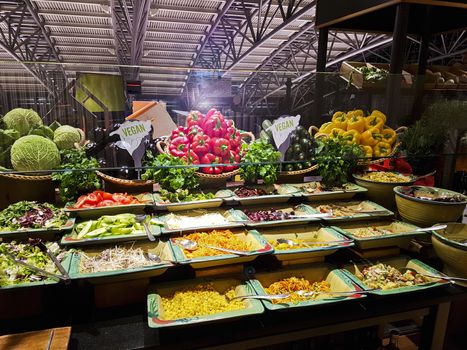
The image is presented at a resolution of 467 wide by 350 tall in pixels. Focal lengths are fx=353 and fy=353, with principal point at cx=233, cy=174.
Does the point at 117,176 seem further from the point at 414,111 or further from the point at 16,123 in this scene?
the point at 414,111

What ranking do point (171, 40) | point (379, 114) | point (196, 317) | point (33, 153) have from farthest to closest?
1. point (171, 40)
2. point (379, 114)
3. point (33, 153)
4. point (196, 317)

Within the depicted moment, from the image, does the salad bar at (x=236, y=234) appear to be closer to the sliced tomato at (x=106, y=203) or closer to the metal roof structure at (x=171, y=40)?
the sliced tomato at (x=106, y=203)

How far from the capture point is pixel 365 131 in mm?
2674

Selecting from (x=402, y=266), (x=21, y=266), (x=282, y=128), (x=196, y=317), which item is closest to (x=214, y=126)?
(x=282, y=128)

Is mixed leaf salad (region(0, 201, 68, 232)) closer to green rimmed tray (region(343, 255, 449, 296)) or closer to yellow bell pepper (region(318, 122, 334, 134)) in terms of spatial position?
green rimmed tray (region(343, 255, 449, 296))

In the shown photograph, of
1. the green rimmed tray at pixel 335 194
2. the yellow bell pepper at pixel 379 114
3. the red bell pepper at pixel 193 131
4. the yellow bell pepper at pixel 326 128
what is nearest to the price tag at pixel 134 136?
the red bell pepper at pixel 193 131

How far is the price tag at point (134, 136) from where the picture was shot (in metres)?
2.04

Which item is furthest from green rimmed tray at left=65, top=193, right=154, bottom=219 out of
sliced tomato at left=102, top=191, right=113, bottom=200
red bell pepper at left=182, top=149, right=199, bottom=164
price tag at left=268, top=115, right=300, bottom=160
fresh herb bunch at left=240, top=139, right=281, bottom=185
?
price tag at left=268, top=115, right=300, bottom=160

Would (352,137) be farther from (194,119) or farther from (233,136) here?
(194,119)

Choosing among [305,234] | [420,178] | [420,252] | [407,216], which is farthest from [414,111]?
[305,234]

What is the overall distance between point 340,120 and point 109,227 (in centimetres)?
187

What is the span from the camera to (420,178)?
9.20 feet

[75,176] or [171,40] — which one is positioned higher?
[171,40]

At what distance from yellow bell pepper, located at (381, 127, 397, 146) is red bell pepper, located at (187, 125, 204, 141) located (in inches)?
54.3
